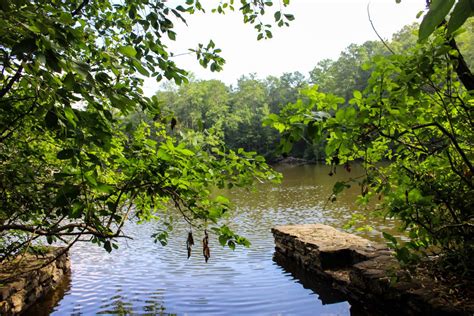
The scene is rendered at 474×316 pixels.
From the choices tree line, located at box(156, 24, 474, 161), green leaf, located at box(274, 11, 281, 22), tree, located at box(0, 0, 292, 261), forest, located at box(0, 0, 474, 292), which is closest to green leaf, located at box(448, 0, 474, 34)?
forest, located at box(0, 0, 474, 292)

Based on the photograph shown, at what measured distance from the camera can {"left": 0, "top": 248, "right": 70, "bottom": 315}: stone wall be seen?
20.6 feet

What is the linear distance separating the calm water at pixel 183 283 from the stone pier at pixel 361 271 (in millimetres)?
529

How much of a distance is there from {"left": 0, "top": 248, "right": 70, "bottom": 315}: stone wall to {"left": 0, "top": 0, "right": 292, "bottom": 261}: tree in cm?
273

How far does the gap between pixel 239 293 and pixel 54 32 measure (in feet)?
25.1

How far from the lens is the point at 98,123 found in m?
2.03

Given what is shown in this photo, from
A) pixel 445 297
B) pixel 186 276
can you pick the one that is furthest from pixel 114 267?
pixel 445 297

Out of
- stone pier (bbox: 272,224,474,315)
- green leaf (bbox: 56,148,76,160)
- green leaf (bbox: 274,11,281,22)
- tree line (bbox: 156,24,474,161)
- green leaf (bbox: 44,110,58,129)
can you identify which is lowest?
stone pier (bbox: 272,224,474,315)

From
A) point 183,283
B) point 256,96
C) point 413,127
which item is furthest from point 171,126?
point 256,96

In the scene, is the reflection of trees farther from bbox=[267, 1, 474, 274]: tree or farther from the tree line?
the tree line

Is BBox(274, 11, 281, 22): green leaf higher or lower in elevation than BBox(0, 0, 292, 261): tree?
higher

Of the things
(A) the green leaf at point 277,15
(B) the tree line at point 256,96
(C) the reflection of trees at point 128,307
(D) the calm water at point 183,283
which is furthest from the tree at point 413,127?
(B) the tree line at point 256,96

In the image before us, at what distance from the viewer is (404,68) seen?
286 centimetres

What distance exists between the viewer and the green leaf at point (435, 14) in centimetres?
64

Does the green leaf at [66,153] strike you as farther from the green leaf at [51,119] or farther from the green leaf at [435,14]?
the green leaf at [435,14]
